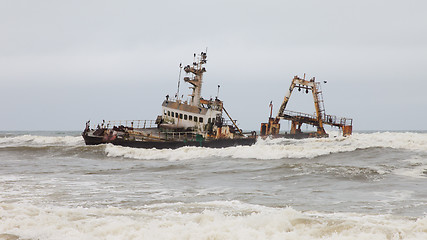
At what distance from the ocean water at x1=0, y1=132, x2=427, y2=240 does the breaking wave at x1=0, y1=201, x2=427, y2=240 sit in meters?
0.02

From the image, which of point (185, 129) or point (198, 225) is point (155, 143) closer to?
point (185, 129)

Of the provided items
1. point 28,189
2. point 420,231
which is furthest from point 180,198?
point 420,231

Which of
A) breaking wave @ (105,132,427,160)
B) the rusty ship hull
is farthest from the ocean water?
the rusty ship hull

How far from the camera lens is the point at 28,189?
38.2ft

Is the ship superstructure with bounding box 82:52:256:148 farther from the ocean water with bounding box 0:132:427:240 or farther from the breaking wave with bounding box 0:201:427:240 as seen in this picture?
the breaking wave with bounding box 0:201:427:240

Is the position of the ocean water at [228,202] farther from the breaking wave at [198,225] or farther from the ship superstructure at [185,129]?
the ship superstructure at [185,129]

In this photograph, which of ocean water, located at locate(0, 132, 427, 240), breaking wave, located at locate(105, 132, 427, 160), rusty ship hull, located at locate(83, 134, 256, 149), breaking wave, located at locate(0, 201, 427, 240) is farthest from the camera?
rusty ship hull, located at locate(83, 134, 256, 149)

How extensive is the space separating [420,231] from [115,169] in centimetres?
1469

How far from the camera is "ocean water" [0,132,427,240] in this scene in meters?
6.25

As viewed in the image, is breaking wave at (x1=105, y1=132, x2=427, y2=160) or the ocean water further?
breaking wave at (x1=105, y1=132, x2=427, y2=160)

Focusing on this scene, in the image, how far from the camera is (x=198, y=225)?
260 inches

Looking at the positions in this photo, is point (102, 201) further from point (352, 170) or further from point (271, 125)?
point (271, 125)

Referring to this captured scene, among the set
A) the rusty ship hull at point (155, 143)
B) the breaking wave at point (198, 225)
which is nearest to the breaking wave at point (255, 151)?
the rusty ship hull at point (155, 143)

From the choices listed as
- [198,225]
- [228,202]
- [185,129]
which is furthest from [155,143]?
[198,225]
